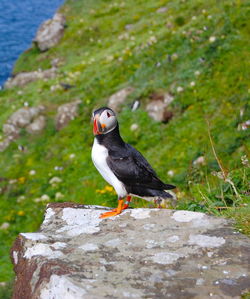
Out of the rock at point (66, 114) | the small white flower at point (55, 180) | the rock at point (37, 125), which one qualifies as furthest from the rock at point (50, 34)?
the small white flower at point (55, 180)

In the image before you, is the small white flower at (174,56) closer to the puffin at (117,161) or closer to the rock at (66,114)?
the rock at (66,114)

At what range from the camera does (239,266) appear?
4.66 m

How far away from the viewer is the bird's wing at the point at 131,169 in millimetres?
7145

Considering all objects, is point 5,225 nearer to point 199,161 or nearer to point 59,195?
point 59,195

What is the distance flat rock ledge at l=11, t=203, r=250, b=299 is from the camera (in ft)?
14.2

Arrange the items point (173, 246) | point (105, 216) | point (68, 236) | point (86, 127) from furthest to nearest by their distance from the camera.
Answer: point (86, 127) < point (105, 216) < point (68, 236) < point (173, 246)

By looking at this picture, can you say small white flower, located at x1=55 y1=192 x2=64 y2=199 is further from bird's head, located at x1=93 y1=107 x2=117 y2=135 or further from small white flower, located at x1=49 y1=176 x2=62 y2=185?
bird's head, located at x1=93 y1=107 x2=117 y2=135

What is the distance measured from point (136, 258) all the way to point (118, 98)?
15.4 m

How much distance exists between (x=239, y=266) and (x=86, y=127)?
16.1 meters

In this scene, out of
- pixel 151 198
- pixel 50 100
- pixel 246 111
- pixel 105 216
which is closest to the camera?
pixel 105 216

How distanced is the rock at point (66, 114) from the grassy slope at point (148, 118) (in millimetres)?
397

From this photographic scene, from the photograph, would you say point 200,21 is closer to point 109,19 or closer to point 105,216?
point 109,19

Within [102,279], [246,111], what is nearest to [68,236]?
[102,279]

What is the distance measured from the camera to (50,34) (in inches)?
1455
